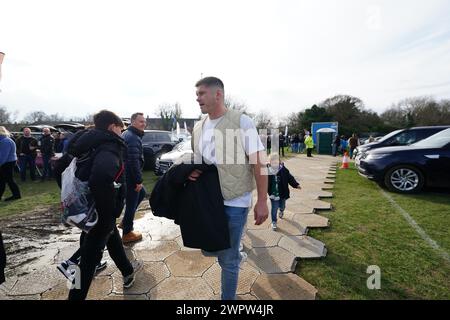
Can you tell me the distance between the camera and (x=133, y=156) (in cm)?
322

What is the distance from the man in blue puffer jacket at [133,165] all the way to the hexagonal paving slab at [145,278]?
82 centimetres

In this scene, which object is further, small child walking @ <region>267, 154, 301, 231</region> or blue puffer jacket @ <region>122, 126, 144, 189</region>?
small child walking @ <region>267, 154, 301, 231</region>

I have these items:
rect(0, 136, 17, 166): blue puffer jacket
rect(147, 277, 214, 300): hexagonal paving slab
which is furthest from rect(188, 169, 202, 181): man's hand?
rect(0, 136, 17, 166): blue puffer jacket

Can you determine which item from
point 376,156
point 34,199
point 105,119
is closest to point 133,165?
point 105,119

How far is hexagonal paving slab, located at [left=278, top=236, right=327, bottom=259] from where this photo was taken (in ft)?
9.97

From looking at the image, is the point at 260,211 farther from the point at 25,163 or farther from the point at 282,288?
the point at 25,163

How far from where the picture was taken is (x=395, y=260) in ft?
9.51

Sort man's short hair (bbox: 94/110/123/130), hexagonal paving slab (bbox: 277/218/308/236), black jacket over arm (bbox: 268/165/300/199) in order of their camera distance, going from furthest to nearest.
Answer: black jacket over arm (bbox: 268/165/300/199), hexagonal paving slab (bbox: 277/218/308/236), man's short hair (bbox: 94/110/123/130)

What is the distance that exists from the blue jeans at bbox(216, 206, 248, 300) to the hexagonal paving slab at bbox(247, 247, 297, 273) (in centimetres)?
95

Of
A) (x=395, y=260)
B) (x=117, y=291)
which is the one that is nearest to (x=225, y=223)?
(x=117, y=291)

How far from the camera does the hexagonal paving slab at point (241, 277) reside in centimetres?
244

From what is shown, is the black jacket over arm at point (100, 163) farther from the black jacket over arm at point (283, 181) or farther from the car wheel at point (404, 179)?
the car wheel at point (404, 179)

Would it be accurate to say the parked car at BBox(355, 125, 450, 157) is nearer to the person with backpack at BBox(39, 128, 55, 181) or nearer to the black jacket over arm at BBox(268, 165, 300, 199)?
the black jacket over arm at BBox(268, 165, 300, 199)
